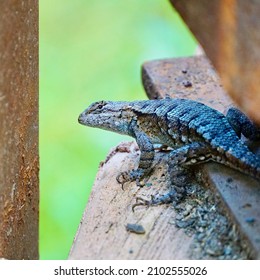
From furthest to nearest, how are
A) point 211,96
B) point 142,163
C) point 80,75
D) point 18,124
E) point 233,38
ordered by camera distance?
point 80,75, point 211,96, point 142,163, point 18,124, point 233,38

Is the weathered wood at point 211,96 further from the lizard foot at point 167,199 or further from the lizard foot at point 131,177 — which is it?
the lizard foot at point 131,177

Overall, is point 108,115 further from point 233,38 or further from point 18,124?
point 233,38

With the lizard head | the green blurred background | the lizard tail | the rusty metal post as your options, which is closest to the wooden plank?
the lizard tail

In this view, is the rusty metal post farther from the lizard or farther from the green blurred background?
the green blurred background

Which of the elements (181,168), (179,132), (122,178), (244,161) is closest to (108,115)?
(179,132)

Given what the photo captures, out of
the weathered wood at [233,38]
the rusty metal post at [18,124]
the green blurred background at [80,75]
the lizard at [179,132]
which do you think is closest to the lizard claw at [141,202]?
the lizard at [179,132]
